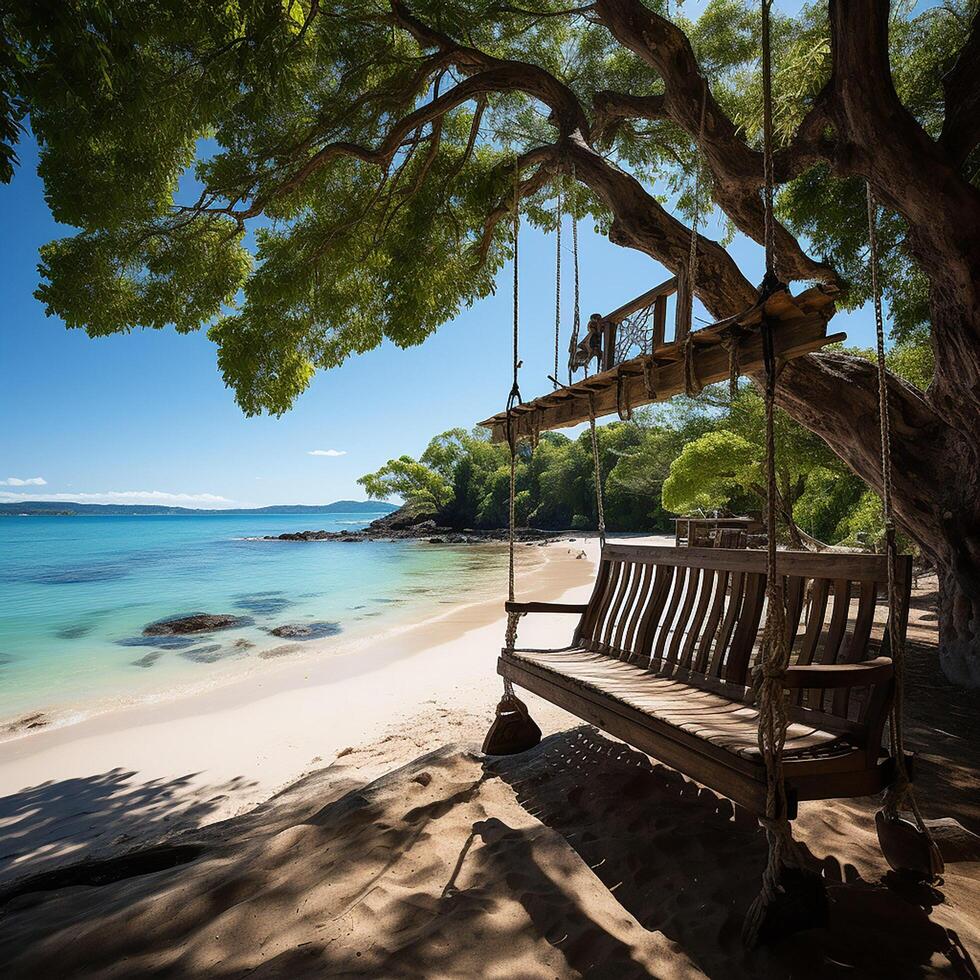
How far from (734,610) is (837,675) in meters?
1.19

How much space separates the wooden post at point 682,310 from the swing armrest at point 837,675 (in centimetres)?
255

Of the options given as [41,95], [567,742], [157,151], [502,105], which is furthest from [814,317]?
[502,105]

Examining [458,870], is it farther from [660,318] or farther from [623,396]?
[660,318]

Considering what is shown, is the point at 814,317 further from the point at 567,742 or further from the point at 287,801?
the point at 287,801

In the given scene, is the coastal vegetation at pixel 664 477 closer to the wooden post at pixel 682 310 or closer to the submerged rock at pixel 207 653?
the wooden post at pixel 682 310

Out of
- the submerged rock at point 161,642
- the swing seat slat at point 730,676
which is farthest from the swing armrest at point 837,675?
the submerged rock at point 161,642

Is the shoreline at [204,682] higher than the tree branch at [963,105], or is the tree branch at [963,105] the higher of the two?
the tree branch at [963,105]

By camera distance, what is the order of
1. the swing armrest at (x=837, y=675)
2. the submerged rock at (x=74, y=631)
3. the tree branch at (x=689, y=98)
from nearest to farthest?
the swing armrest at (x=837, y=675) → the tree branch at (x=689, y=98) → the submerged rock at (x=74, y=631)

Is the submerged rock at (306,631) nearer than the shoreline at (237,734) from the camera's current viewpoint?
No

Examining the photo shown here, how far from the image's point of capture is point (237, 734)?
580cm

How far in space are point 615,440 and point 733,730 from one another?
54.2 metres

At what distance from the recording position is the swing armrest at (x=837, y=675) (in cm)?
215

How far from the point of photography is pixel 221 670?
897 cm

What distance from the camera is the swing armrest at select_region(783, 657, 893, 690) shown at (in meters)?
2.15
